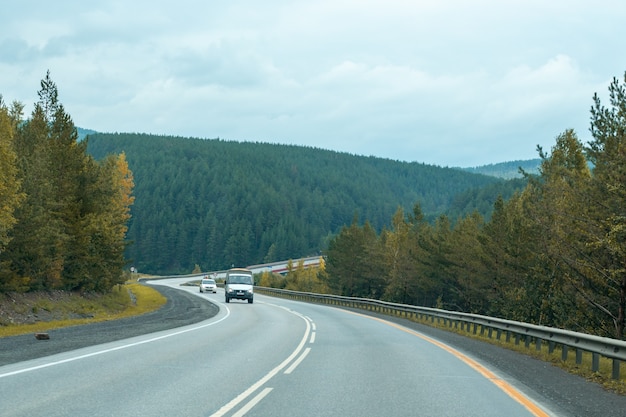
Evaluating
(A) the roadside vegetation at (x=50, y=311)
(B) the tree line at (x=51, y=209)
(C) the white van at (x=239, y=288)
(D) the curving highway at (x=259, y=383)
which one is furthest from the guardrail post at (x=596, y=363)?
(C) the white van at (x=239, y=288)

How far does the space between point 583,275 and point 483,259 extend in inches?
1074

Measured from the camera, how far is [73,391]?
8.83 metres

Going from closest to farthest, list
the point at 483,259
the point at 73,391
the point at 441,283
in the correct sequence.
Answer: the point at 73,391 → the point at 483,259 → the point at 441,283

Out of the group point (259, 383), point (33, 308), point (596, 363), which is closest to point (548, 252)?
point (596, 363)

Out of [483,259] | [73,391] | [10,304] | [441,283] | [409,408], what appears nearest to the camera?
[409,408]

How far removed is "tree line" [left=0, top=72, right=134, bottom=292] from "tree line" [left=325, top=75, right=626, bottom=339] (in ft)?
73.0

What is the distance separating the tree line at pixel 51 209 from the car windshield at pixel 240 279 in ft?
27.9

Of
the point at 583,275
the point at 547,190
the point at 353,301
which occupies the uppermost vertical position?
the point at 547,190

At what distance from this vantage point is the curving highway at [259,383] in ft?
26.2

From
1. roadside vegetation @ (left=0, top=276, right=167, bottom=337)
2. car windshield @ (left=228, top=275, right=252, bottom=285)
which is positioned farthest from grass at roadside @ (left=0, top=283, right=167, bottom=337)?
car windshield @ (left=228, top=275, right=252, bottom=285)

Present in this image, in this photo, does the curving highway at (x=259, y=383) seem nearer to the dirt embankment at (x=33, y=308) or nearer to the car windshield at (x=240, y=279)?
the dirt embankment at (x=33, y=308)

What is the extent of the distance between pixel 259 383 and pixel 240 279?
40.8 meters

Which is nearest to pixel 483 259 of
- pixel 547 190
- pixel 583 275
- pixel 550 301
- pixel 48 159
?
pixel 550 301

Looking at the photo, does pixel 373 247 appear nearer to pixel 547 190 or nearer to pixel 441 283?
pixel 441 283
